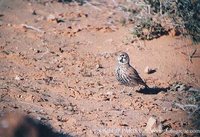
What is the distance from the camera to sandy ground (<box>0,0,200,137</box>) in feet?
20.3

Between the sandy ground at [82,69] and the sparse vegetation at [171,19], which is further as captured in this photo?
the sparse vegetation at [171,19]

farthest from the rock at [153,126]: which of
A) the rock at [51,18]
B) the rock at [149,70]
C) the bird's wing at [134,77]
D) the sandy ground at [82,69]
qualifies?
the rock at [51,18]

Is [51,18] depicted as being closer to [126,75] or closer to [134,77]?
[126,75]

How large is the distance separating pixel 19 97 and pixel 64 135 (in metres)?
1.28

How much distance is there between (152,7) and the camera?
32.0ft

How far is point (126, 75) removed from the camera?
747cm

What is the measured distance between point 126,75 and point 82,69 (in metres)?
1.22

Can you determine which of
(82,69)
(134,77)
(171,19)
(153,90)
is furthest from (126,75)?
(171,19)

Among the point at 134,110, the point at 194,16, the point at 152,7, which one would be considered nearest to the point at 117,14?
the point at 152,7

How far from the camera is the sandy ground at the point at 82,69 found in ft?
20.3

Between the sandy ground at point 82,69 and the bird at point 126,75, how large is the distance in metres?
0.20

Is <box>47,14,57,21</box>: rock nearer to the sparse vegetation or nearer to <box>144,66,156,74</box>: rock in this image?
the sparse vegetation

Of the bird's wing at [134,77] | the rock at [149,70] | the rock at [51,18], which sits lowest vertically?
the rock at [149,70]

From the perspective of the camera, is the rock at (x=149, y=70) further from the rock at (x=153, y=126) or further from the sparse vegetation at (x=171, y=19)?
the rock at (x=153, y=126)
